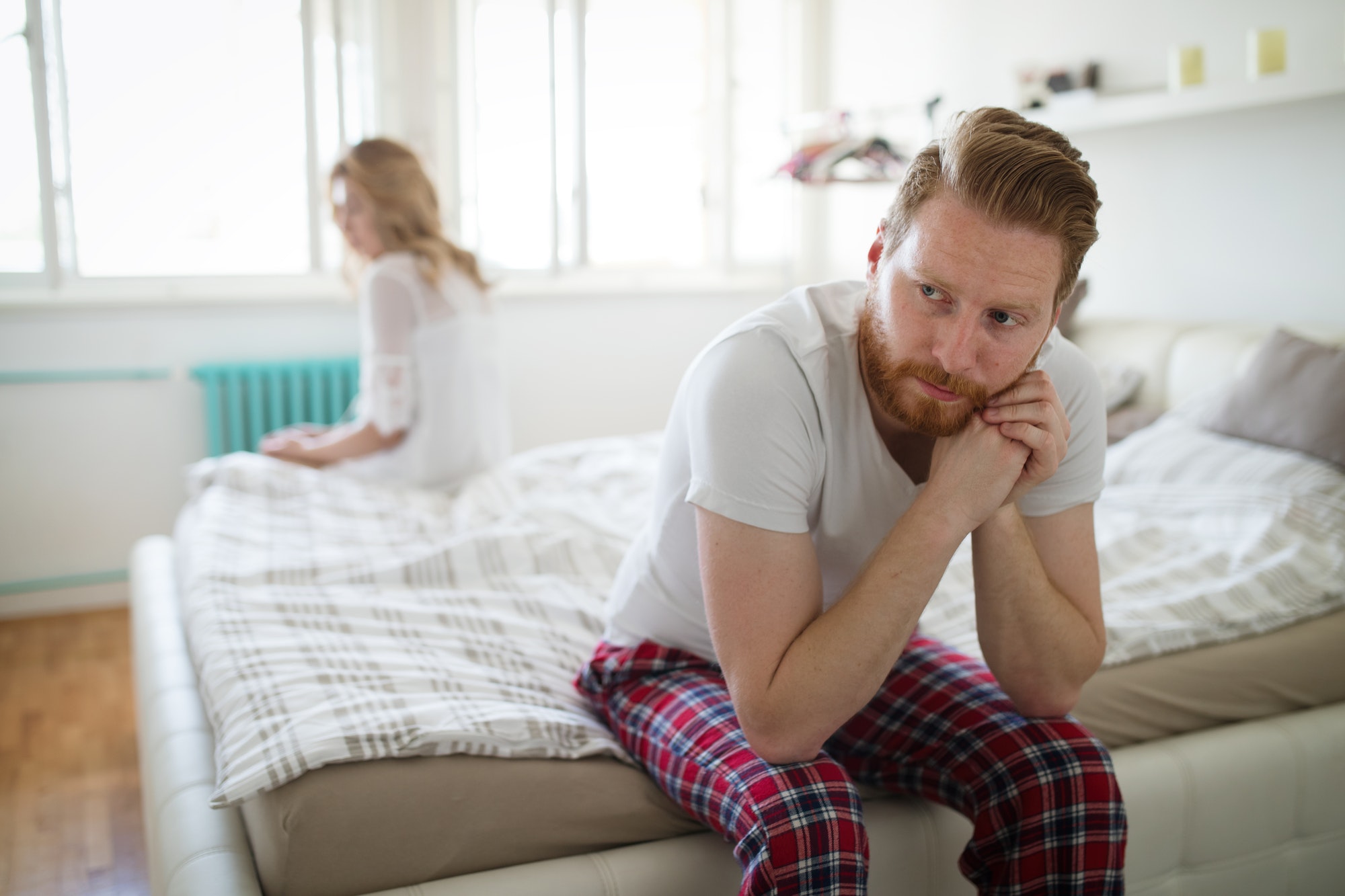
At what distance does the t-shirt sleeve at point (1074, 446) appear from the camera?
1.20 metres

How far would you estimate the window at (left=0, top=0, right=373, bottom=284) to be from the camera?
10.1 ft

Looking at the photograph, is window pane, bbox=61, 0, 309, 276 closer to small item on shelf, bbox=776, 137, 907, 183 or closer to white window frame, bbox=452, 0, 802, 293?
white window frame, bbox=452, 0, 802, 293

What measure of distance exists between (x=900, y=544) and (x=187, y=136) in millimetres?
3037

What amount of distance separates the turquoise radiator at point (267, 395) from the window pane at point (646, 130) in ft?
3.67

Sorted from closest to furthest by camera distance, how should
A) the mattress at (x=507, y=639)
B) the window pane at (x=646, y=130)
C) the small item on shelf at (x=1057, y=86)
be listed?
the mattress at (x=507, y=639) → the small item on shelf at (x=1057, y=86) → the window pane at (x=646, y=130)

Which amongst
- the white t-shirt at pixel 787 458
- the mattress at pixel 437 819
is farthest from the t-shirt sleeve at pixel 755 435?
the mattress at pixel 437 819

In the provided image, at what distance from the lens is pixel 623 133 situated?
400 cm

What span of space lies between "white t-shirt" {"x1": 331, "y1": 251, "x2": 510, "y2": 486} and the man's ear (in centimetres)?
144

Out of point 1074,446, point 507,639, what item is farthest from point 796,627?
A: point 507,639

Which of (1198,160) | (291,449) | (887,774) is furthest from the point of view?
(1198,160)

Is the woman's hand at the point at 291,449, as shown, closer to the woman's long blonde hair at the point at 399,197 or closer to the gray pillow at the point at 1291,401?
the woman's long blonde hair at the point at 399,197

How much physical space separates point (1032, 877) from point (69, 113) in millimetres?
3258

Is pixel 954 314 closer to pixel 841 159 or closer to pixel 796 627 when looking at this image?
pixel 796 627

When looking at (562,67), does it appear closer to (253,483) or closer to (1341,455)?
(253,483)
